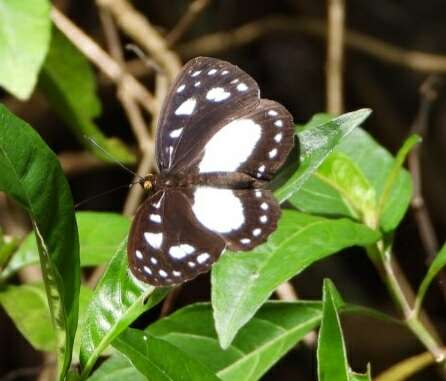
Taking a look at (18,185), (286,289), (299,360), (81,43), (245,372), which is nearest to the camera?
(18,185)

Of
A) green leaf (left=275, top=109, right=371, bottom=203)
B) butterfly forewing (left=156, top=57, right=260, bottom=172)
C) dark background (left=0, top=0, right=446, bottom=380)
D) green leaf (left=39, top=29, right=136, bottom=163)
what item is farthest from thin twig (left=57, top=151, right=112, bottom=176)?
green leaf (left=275, top=109, right=371, bottom=203)

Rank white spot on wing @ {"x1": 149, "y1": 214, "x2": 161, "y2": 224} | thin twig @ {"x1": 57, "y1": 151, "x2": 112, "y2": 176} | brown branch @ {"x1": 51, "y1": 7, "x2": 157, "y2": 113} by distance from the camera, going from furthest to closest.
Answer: thin twig @ {"x1": 57, "y1": 151, "x2": 112, "y2": 176}
brown branch @ {"x1": 51, "y1": 7, "x2": 157, "y2": 113}
white spot on wing @ {"x1": 149, "y1": 214, "x2": 161, "y2": 224}

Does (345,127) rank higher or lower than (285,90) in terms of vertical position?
higher

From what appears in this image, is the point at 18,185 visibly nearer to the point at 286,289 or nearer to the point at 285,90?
the point at 286,289

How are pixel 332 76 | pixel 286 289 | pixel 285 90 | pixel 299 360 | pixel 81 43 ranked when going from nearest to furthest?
1. pixel 286 289
2. pixel 81 43
3. pixel 332 76
4. pixel 299 360
5. pixel 285 90

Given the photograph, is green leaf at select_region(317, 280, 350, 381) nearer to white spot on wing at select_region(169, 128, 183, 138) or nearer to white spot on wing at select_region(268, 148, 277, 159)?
white spot on wing at select_region(268, 148, 277, 159)

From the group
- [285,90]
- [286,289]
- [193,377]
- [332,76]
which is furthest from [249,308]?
[285,90]

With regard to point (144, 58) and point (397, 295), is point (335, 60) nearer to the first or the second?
point (144, 58)
